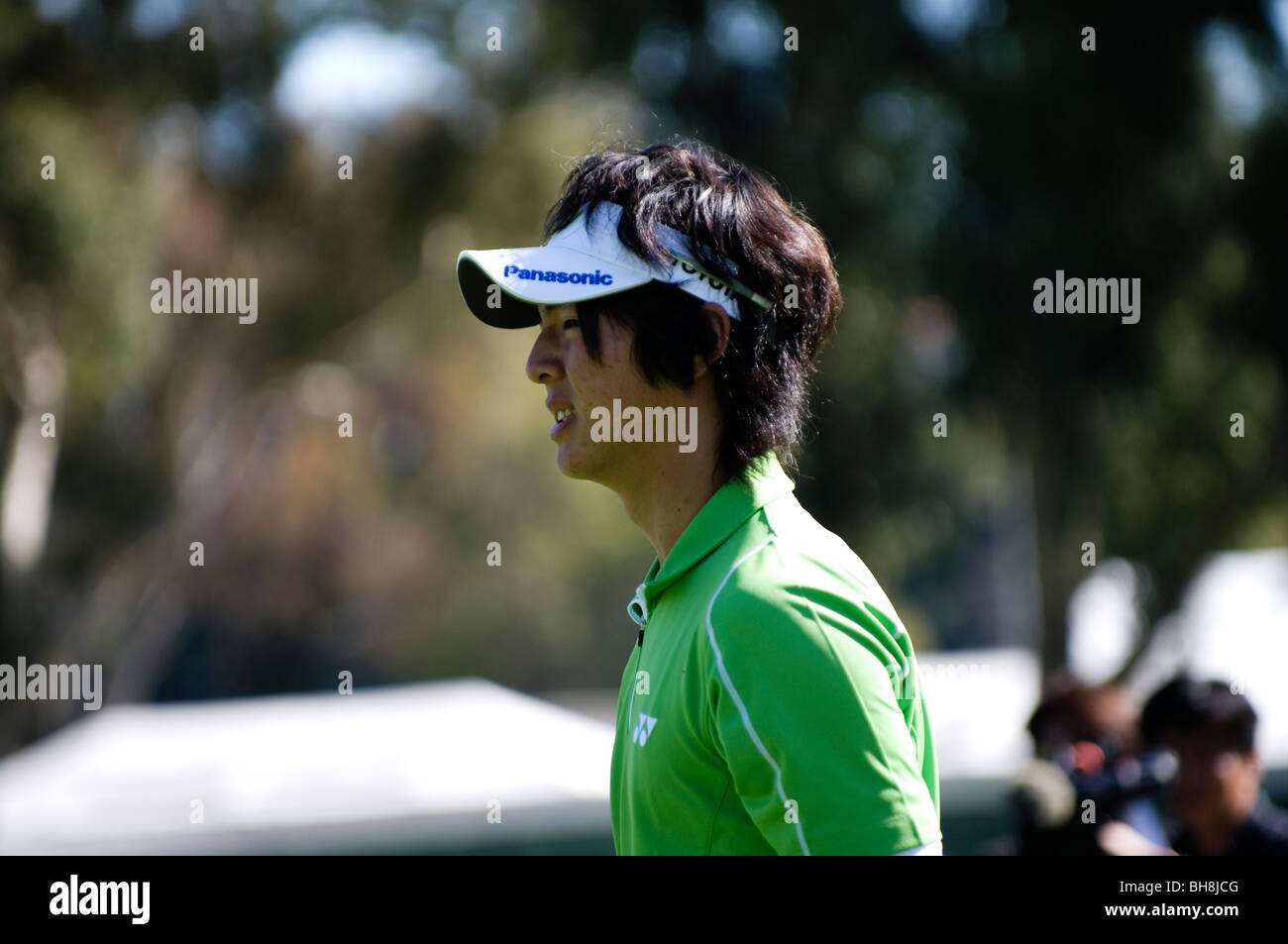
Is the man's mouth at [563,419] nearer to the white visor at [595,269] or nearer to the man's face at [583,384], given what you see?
the man's face at [583,384]

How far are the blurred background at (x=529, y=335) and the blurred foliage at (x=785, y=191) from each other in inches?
1.2

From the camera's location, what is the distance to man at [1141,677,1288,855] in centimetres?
382

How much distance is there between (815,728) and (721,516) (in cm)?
46

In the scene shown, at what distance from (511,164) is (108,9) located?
3.85 m

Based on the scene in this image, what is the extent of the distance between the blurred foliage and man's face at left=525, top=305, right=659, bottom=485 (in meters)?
5.20

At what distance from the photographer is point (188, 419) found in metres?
16.2

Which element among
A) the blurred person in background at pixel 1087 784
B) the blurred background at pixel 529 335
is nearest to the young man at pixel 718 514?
the blurred person in background at pixel 1087 784

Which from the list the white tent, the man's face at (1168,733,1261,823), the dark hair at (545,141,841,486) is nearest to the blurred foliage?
the white tent

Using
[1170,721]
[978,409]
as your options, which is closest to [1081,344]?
[978,409]

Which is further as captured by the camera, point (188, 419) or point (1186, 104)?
point (188, 419)

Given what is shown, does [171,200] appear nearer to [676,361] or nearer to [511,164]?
[511,164]

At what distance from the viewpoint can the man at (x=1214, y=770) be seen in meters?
3.82

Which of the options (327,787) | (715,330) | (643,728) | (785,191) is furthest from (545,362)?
(327,787)

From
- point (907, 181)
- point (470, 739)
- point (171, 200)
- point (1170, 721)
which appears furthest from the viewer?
point (171, 200)
